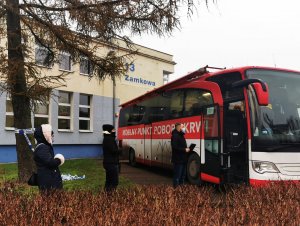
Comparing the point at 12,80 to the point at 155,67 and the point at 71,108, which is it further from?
the point at 155,67

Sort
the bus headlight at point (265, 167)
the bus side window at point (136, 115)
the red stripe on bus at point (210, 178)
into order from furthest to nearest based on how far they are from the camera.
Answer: the bus side window at point (136, 115) → the red stripe on bus at point (210, 178) → the bus headlight at point (265, 167)

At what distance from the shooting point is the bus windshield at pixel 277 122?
9430mm

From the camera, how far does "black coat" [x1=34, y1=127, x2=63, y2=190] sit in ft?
19.7

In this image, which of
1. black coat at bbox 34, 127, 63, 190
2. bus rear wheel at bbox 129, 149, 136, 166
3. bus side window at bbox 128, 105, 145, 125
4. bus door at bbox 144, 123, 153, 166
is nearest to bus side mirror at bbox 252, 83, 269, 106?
black coat at bbox 34, 127, 63, 190

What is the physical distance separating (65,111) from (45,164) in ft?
64.5

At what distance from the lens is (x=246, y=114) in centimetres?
976

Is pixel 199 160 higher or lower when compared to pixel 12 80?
lower

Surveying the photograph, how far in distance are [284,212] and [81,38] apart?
778 cm

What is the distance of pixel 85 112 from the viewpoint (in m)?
27.0

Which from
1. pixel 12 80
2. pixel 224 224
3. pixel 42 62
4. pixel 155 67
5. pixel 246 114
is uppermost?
pixel 155 67

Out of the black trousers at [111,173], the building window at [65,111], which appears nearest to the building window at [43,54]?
the black trousers at [111,173]

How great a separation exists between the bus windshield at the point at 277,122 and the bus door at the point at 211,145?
1249 millimetres

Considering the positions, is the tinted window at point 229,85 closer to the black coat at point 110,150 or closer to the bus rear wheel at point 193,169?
the bus rear wheel at point 193,169

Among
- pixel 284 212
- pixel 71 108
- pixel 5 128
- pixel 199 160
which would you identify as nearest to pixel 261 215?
pixel 284 212
